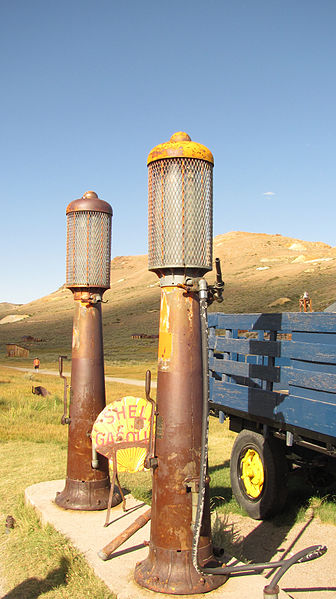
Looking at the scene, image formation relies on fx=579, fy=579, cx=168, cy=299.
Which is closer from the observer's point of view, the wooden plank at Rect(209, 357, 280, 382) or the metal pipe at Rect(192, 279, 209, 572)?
the metal pipe at Rect(192, 279, 209, 572)

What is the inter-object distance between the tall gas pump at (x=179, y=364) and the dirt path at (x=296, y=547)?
1011mm

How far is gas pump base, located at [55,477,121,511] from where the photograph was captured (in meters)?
5.79

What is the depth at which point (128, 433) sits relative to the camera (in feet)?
17.2

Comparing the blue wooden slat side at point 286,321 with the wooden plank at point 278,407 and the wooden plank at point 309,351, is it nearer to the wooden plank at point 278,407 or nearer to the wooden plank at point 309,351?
the wooden plank at point 309,351

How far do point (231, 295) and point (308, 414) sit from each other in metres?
69.0

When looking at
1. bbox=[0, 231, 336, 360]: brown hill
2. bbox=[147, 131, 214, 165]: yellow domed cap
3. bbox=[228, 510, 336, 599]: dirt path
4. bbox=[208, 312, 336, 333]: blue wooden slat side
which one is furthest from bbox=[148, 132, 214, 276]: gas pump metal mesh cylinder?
bbox=[0, 231, 336, 360]: brown hill

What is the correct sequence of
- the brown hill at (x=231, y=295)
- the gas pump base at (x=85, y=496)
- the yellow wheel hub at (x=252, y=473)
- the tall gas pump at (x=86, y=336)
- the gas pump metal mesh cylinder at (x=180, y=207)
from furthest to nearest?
the brown hill at (x=231, y=295) → the yellow wheel hub at (x=252, y=473) → the tall gas pump at (x=86, y=336) → the gas pump base at (x=85, y=496) → the gas pump metal mesh cylinder at (x=180, y=207)

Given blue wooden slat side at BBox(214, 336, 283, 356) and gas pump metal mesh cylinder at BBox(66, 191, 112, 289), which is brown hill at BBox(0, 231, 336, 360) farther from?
gas pump metal mesh cylinder at BBox(66, 191, 112, 289)

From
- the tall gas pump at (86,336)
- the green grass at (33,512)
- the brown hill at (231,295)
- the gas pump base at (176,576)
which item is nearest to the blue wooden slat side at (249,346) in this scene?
the tall gas pump at (86,336)

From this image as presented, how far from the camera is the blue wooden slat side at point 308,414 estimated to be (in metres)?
4.50

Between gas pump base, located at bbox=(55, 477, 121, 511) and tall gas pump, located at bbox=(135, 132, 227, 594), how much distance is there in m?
2.02

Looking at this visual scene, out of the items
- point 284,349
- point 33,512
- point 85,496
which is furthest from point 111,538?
point 284,349

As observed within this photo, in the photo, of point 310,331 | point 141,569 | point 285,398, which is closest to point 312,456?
point 285,398

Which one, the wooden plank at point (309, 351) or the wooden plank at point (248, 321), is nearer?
the wooden plank at point (309, 351)
